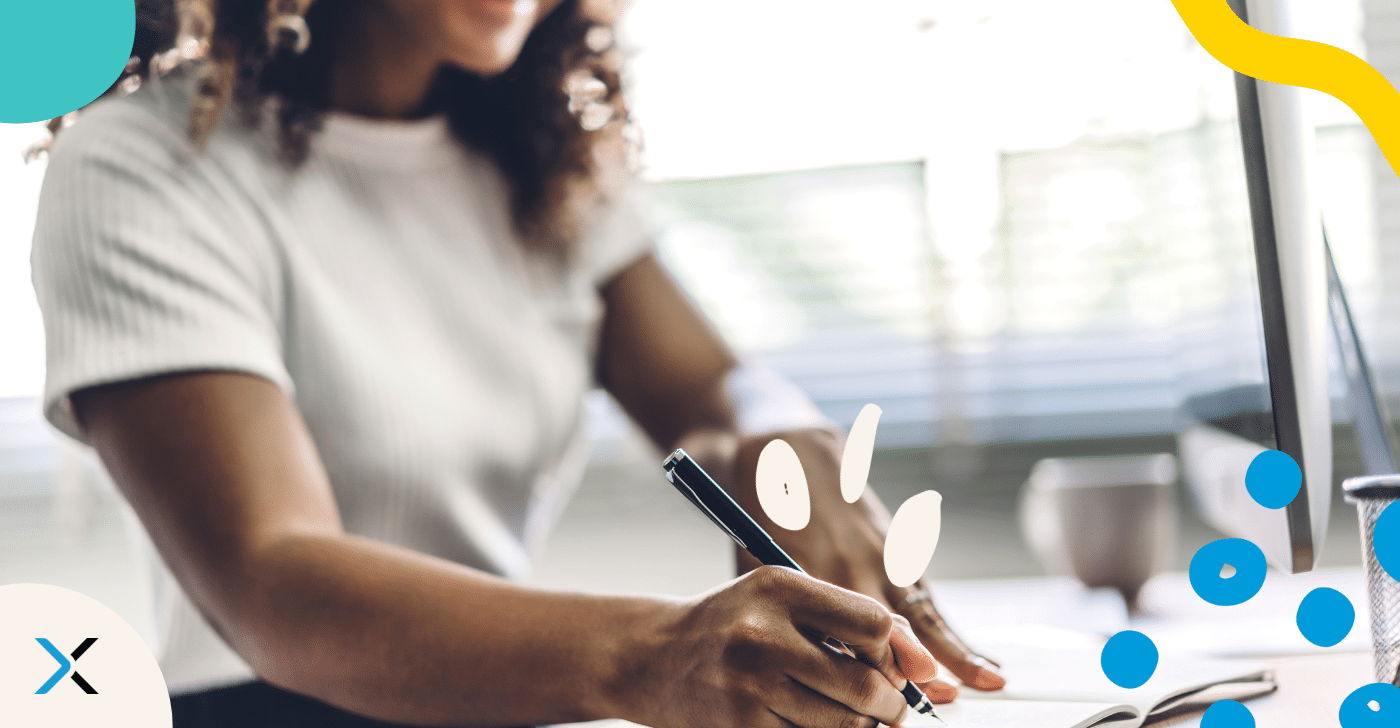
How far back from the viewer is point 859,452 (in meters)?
0.26

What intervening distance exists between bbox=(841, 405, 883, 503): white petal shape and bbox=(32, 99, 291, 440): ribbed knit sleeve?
0.85ft

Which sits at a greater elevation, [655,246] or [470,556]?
[655,246]

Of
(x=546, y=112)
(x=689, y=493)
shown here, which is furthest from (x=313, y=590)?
(x=546, y=112)

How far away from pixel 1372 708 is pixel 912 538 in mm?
140

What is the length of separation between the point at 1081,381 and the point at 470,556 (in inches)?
30.3

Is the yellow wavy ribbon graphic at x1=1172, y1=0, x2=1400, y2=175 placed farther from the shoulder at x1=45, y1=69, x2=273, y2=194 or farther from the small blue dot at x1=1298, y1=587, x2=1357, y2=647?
the shoulder at x1=45, y1=69, x2=273, y2=194

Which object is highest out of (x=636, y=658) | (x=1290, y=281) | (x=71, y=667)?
(x=1290, y=281)

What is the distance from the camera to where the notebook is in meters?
0.27

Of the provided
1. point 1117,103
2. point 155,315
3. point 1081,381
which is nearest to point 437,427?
point 155,315

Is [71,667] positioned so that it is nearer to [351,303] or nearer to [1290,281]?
[351,303]

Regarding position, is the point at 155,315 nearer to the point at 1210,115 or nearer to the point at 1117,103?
the point at 1210,115

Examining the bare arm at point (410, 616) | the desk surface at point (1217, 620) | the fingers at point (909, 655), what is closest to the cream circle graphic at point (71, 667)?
the bare arm at point (410, 616)

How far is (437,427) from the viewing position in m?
0.52

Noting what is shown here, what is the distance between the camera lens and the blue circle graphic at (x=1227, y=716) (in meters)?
0.29
